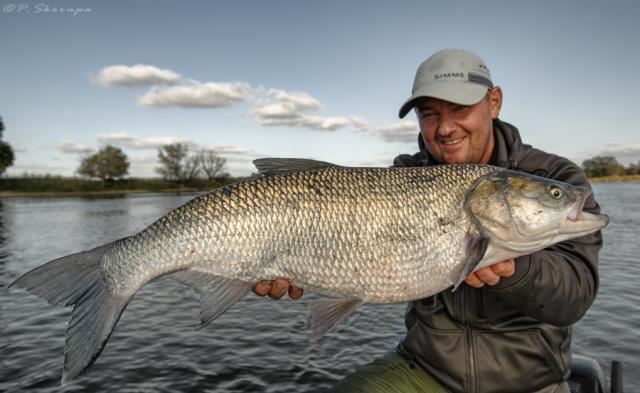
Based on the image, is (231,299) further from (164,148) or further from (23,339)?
(164,148)

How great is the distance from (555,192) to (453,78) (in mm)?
1121

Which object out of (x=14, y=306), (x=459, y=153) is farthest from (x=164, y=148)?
(x=459, y=153)

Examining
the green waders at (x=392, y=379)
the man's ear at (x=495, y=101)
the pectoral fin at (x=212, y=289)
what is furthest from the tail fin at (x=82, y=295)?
the man's ear at (x=495, y=101)

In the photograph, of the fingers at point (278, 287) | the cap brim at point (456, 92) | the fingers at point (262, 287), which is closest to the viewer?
the fingers at point (278, 287)

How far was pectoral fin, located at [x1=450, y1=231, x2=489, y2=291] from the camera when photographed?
98.0 inches

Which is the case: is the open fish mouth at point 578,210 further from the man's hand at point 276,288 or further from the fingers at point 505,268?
the man's hand at point 276,288

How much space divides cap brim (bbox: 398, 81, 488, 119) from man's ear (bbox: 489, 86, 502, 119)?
0.29m

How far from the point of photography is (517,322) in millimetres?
2805

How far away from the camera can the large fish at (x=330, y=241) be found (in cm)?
263

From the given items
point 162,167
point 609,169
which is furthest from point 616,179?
point 162,167

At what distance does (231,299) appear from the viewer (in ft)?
9.27

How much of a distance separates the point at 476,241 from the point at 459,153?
104 centimetres

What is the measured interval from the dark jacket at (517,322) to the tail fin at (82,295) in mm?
1942

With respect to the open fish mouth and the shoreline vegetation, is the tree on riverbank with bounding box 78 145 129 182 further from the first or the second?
the open fish mouth
